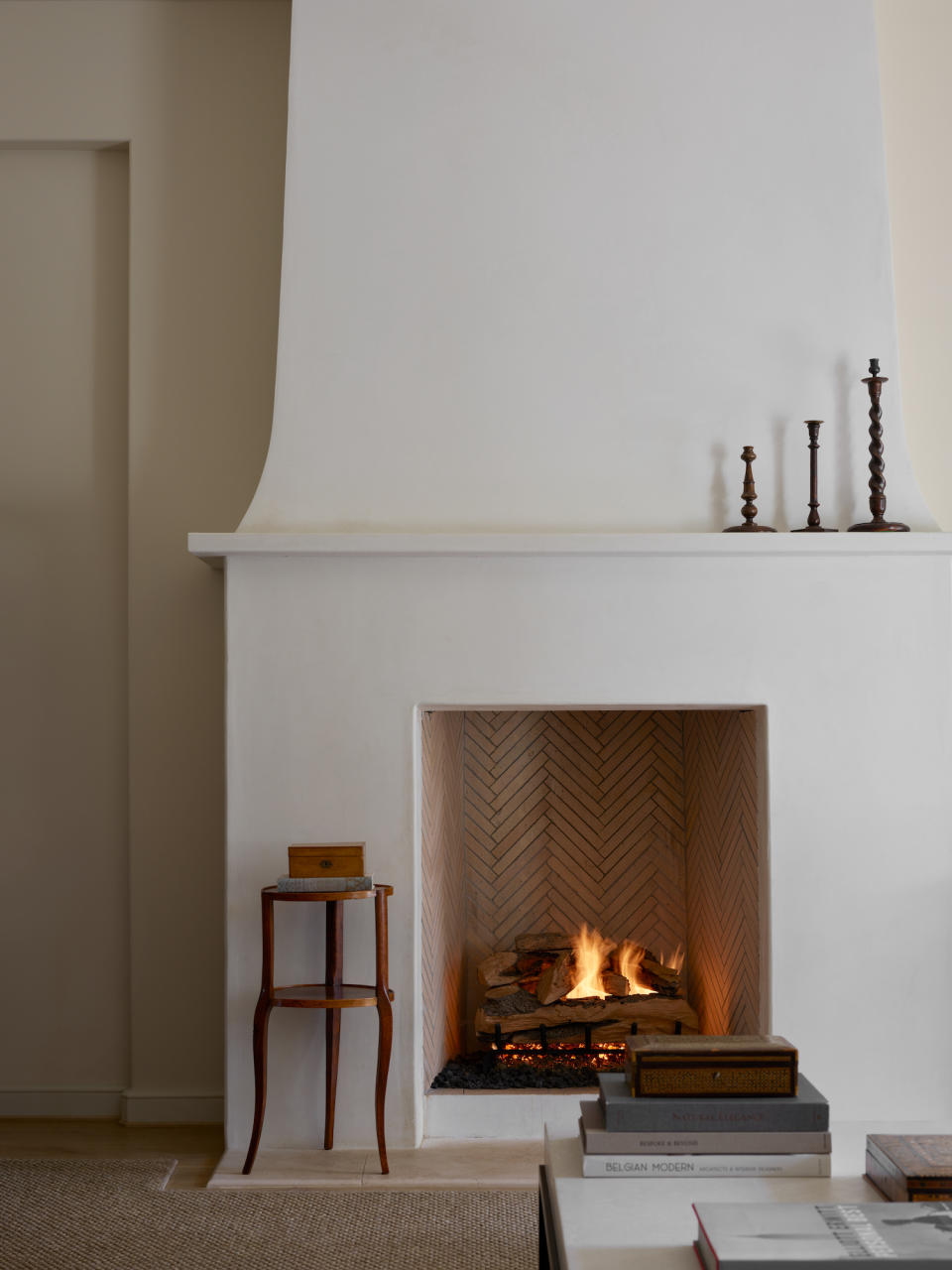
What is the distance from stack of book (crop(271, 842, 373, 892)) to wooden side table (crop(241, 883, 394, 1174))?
0.02 meters

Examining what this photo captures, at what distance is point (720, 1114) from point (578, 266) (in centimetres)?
227

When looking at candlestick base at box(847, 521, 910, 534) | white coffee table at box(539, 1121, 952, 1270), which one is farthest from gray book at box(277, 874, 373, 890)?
candlestick base at box(847, 521, 910, 534)

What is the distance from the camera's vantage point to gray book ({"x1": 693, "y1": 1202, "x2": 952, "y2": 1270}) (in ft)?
4.59

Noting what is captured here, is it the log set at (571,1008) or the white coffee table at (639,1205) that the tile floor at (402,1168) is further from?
the white coffee table at (639,1205)

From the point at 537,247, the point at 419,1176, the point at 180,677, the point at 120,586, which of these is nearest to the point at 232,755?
the point at 180,677

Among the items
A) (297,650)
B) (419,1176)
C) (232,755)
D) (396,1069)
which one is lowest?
(419,1176)

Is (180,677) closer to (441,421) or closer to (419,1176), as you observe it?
(441,421)

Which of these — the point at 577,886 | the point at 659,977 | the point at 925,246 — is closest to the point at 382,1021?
the point at 659,977

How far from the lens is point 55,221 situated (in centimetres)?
372

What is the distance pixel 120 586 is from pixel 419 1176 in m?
1.98

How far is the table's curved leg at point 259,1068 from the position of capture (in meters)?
2.86

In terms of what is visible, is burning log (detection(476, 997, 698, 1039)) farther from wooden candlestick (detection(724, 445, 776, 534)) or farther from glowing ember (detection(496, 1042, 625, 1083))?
wooden candlestick (detection(724, 445, 776, 534))

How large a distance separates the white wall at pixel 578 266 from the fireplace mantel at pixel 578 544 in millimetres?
139

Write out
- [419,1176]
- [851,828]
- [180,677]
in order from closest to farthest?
1. [419,1176]
2. [851,828]
3. [180,677]
